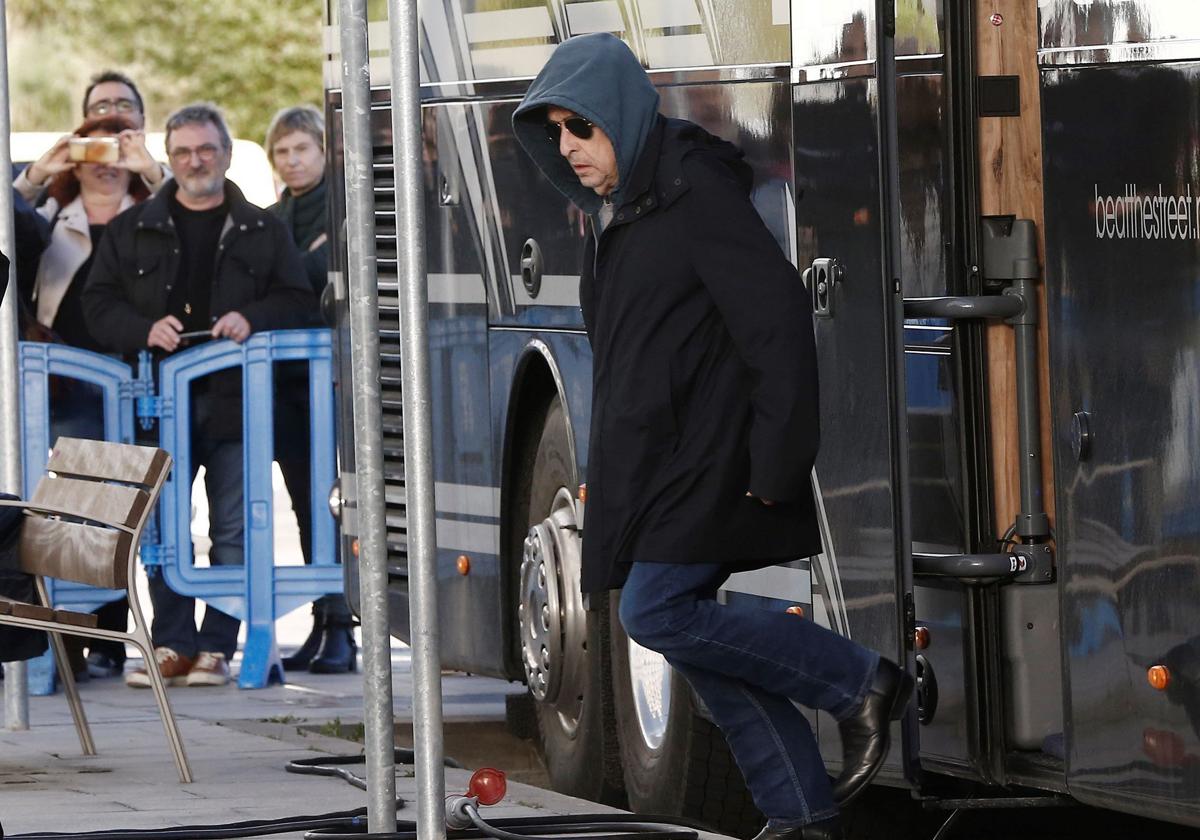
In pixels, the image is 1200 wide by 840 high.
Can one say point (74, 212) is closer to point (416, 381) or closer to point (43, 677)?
point (43, 677)

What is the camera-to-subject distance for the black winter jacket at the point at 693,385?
5.30 metres

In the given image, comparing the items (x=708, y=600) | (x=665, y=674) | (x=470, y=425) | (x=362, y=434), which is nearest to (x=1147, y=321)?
(x=708, y=600)

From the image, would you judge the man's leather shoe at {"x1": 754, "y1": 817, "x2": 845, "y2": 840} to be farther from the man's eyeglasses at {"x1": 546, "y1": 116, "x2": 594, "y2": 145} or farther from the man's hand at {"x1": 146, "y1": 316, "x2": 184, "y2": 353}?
the man's hand at {"x1": 146, "y1": 316, "x2": 184, "y2": 353}

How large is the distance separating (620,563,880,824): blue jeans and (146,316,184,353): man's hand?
5539 mm

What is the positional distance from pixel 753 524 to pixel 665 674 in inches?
62.4

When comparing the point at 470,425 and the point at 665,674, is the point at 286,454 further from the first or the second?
the point at 665,674

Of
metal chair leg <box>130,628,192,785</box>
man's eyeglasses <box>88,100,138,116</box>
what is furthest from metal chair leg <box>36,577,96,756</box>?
man's eyeglasses <box>88,100,138,116</box>

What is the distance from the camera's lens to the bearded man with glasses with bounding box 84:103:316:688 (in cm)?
1083

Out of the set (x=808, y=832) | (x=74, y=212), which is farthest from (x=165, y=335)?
(x=808, y=832)

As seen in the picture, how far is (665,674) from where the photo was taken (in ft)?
22.7

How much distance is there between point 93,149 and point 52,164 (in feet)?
0.60

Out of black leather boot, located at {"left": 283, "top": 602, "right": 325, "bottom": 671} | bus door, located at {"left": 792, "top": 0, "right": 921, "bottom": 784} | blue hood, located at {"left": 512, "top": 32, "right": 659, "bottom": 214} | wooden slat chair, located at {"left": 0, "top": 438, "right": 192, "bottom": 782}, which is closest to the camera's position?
blue hood, located at {"left": 512, "top": 32, "right": 659, "bottom": 214}

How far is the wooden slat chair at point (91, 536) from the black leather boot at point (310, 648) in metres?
2.96

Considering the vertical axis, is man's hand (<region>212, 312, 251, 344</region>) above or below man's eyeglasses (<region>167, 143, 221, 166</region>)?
below
